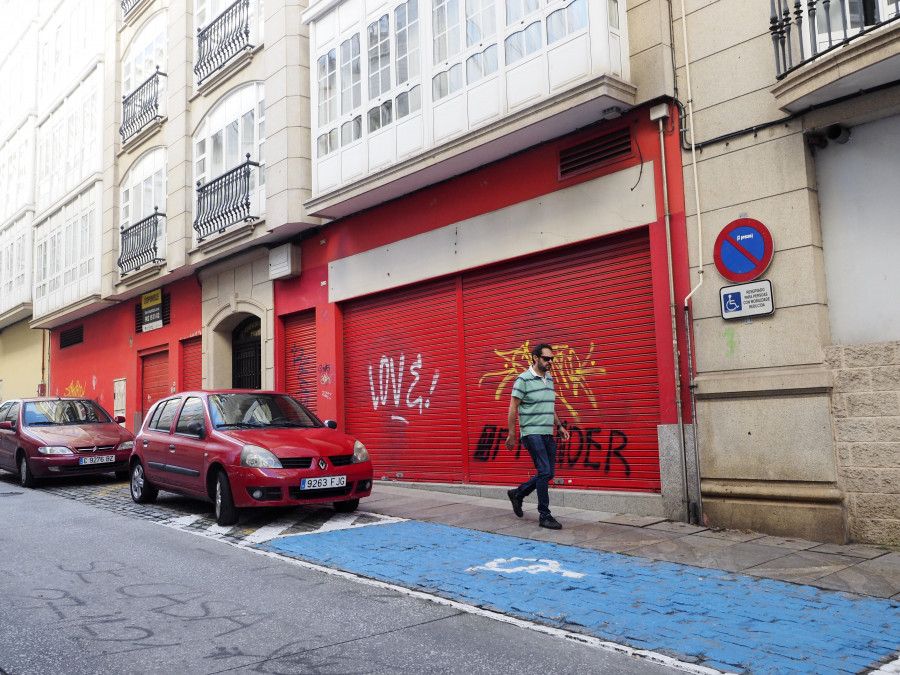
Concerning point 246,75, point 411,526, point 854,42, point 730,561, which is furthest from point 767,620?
point 246,75

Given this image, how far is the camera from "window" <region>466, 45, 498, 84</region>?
10125mm

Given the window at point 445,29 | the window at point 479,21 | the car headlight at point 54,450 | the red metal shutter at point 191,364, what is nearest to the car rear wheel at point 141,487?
the car headlight at point 54,450

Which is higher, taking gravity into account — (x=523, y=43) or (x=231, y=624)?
(x=523, y=43)

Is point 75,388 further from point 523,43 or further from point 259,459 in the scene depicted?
point 523,43

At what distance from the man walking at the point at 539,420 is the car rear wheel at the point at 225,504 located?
3169mm

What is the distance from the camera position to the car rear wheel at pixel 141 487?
1078 cm

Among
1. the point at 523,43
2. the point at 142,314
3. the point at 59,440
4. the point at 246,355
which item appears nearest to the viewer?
the point at 523,43

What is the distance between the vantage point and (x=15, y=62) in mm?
Result: 29156

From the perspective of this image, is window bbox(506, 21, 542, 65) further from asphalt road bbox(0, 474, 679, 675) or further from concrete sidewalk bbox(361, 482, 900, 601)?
asphalt road bbox(0, 474, 679, 675)

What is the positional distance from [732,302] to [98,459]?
10.5 metres

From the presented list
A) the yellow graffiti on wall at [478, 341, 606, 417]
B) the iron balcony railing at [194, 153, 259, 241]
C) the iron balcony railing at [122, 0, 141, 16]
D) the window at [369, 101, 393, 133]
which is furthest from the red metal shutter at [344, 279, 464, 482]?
the iron balcony railing at [122, 0, 141, 16]

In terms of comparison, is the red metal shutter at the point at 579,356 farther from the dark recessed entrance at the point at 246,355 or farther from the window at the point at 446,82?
the dark recessed entrance at the point at 246,355

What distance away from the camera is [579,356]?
9828 millimetres

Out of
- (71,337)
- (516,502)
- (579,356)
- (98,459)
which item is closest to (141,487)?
(98,459)
